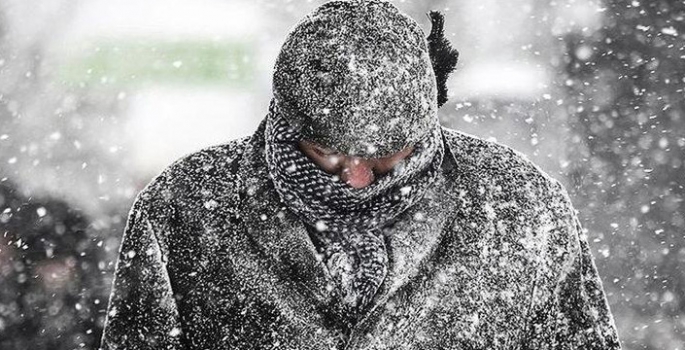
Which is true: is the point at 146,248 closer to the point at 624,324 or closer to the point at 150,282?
the point at 150,282

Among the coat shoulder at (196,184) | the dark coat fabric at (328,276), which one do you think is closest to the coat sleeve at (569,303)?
the dark coat fabric at (328,276)

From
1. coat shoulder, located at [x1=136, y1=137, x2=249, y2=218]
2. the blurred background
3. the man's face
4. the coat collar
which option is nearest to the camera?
the man's face

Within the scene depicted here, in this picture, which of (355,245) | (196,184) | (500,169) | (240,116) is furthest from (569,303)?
(240,116)

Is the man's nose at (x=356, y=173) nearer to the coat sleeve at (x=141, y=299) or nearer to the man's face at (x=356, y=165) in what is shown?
the man's face at (x=356, y=165)

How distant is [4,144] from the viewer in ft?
27.1

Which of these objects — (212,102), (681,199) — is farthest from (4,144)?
(681,199)

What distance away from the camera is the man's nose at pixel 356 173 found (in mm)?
2020

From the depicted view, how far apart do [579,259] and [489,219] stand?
22cm

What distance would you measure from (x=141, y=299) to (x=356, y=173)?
556 mm

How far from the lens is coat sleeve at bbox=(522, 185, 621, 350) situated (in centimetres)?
223

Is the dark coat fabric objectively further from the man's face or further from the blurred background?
the blurred background

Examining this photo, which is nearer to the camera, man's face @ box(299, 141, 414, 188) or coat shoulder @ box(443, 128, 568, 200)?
man's face @ box(299, 141, 414, 188)

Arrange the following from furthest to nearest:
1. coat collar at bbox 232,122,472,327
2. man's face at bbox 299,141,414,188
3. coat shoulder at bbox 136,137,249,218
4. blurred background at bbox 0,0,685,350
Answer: blurred background at bbox 0,0,685,350 < coat shoulder at bbox 136,137,249,218 < coat collar at bbox 232,122,472,327 < man's face at bbox 299,141,414,188

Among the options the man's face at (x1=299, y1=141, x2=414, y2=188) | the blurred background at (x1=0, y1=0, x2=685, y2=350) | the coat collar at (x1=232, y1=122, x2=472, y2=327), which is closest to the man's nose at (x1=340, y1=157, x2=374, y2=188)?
the man's face at (x1=299, y1=141, x2=414, y2=188)
